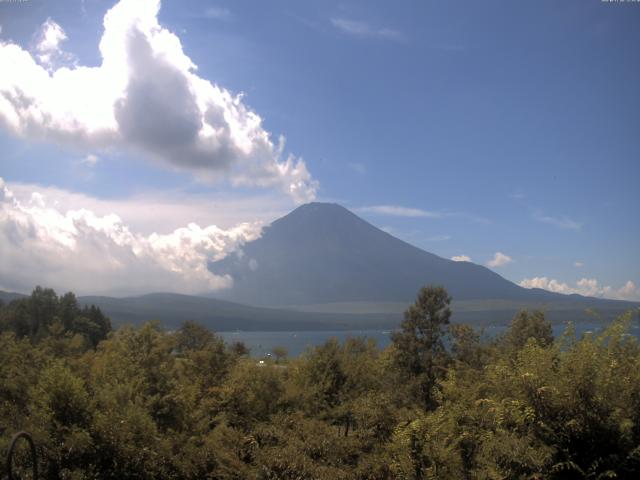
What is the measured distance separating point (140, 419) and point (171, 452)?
59.2 inches

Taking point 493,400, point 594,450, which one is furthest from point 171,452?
point 594,450

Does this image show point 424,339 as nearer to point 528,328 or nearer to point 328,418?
point 328,418

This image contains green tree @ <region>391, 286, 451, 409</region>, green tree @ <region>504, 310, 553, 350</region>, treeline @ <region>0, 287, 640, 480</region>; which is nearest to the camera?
treeline @ <region>0, 287, 640, 480</region>

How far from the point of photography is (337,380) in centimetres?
2523

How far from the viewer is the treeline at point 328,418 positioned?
802cm

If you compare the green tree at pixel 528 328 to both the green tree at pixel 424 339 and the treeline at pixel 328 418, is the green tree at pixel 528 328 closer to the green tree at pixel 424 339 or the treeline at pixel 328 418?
the green tree at pixel 424 339

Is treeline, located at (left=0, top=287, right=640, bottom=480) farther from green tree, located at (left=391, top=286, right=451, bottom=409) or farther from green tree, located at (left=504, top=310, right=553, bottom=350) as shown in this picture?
green tree, located at (left=504, top=310, right=553, bottom=350)

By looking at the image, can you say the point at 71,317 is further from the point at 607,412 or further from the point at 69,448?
the point at 607,412

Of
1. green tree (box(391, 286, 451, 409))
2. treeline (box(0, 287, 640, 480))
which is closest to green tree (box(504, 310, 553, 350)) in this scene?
green tree (box(391, 286, 451, 409))

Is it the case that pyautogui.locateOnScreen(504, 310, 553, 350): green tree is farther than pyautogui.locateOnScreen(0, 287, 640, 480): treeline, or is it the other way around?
pyautogui.locateOnScreen(504, 310, 553, 350): green tree

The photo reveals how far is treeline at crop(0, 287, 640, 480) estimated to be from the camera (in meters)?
8.02

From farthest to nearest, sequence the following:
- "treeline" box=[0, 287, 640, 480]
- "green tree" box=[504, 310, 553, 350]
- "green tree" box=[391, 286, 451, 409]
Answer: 1. "green tree" box=[504, 310, 553, 350]
2. "green tree" box=[391, 286, 451, 409]
3. "treeline" box=[0, 287, 640, 480]

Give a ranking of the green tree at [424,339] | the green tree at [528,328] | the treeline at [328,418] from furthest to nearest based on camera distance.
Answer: the green tree at [528,328] < the green tree at [424,339] < the treeline at [328,418]

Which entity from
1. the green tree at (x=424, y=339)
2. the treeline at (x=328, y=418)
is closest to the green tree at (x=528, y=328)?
the green tree at (x=424, y=339)
